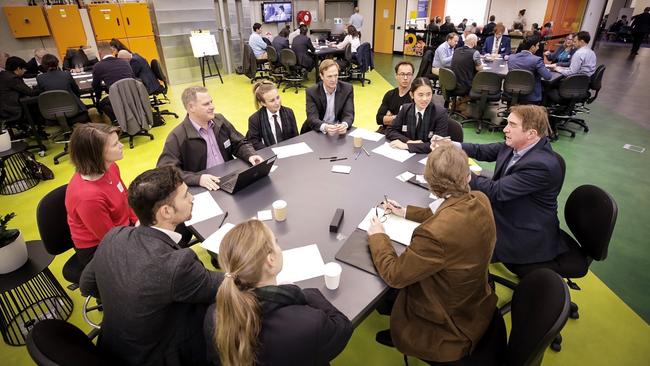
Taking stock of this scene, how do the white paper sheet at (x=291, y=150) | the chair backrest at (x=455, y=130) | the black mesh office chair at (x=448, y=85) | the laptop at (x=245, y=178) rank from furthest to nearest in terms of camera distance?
1. the black mesh office chair at (x=448, y=85)
2. the chair backrest at (x=455, y=130)
3. the white paper sheet at (x=291, y=150)
4. the laptop at (x=245, y=178)

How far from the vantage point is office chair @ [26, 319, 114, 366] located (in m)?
1.20

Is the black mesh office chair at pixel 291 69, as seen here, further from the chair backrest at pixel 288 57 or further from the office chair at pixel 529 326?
the office chair at pixel 529 326

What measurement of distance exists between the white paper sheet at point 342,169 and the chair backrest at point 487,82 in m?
4.03

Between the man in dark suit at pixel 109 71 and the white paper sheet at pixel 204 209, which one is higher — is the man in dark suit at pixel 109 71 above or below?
above

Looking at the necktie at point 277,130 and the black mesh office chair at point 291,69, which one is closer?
the necktie at point 277,130

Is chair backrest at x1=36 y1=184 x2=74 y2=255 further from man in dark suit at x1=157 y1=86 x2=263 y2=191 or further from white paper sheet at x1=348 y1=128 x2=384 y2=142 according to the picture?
white paper sheet at x1=348 y1=128 x2=384 y2=142

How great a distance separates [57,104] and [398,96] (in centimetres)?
492

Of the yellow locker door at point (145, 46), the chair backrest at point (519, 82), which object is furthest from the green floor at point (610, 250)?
the yellow locker door at point (145, 46)

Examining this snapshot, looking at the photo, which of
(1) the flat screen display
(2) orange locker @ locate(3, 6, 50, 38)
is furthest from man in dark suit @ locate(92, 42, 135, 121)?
(1) the flat screen display

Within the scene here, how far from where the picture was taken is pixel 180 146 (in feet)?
9.21

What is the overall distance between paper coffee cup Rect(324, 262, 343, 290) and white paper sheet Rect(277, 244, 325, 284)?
0.34ft

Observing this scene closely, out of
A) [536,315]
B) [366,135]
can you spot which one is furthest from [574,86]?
[536,315]

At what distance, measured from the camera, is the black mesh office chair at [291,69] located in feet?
27.1

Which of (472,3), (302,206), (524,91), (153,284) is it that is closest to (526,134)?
(302,206)
